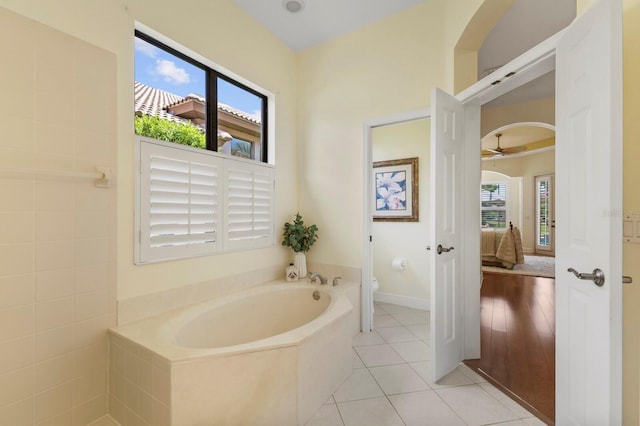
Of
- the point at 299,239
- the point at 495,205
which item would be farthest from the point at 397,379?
the point at 495,205

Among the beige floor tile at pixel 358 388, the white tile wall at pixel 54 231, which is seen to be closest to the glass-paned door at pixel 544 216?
the beige floor tile at pixel 358 388

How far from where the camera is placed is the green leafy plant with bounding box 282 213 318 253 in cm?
295

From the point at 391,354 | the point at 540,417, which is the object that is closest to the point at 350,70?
the point at 391,354

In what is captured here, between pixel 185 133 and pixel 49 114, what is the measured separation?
802 millimetres

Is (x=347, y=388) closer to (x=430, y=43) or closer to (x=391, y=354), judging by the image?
(x=391, y=354)

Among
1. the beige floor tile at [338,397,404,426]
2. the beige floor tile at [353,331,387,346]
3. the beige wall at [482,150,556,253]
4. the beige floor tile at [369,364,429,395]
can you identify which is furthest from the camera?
the beige wall at [482,150,556,253]

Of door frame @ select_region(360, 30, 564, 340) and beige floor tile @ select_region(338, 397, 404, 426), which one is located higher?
door frame @ select_region(360, 30, 564, 340)

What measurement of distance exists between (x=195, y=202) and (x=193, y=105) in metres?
0.81

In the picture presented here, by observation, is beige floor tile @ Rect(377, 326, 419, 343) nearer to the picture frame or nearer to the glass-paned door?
the picture frame

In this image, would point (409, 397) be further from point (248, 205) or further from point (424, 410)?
point (248, 205)

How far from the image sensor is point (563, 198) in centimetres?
134

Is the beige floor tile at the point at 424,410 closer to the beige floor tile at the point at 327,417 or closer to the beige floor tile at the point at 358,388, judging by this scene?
the beige floor tile at the point at 358,388

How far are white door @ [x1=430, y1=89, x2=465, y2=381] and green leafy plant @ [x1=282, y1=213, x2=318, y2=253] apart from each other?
1.35 m

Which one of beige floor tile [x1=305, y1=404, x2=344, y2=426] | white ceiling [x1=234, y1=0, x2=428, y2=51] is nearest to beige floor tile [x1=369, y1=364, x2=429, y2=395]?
beige floor tile [x1=305, y1=404, x2=344, y2=426]
